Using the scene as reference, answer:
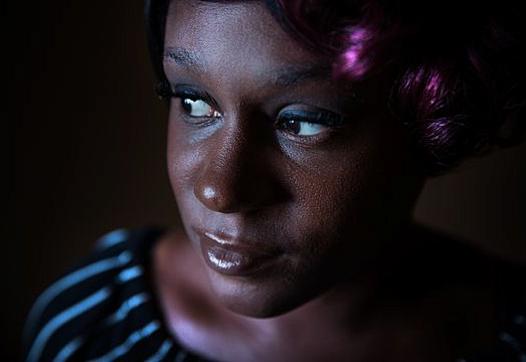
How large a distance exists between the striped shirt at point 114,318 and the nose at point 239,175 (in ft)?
1.13

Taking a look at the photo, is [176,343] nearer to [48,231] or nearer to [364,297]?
[364,297]

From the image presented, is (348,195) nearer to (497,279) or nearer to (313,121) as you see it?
(313,121)

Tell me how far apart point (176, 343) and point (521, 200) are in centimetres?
81

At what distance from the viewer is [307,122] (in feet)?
2.06

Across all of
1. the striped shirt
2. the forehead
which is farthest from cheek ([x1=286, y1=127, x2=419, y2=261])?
the striped shirt

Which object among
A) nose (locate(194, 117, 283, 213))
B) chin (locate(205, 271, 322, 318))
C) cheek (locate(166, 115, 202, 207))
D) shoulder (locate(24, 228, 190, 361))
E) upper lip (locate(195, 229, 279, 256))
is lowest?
shoulder (locate(24, 228, 190, 361))

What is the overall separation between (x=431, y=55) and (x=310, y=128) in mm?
153

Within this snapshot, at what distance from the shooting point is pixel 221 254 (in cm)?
69

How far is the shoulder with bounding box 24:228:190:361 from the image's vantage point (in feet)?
2.93

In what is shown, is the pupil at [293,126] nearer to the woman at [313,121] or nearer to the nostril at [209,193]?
the woman at [313,121]

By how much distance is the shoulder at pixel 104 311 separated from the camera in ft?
2.93

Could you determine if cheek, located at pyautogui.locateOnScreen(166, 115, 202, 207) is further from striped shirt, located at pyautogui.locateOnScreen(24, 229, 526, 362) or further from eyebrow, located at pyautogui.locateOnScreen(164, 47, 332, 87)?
striped shirt, located at pyautogui.locateOnScreen(24, 229, 526, 362)

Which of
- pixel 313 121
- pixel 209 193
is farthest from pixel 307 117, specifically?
pixel 209 193

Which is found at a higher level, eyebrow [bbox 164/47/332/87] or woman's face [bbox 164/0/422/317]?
eyebrow [bbox 164/47/332/87]
